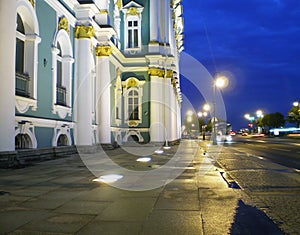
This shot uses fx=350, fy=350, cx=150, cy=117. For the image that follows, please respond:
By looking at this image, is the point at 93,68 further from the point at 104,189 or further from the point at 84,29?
the point at 104,189

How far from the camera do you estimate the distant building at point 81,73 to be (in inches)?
527

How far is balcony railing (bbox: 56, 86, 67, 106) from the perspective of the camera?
57.9 ft

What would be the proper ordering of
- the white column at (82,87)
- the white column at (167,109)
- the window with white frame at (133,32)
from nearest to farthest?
1. the white column at (82,87)
2. the window with white frame at (133,32)
3. the white column at (167,109)

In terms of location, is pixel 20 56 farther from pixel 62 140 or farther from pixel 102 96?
pixel 102 96

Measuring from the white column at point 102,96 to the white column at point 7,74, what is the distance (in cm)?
1123

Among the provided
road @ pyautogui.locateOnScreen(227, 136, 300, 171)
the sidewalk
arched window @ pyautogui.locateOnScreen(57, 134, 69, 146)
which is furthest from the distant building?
road @ pyautogui.locateOnScreen(227, 136, 300, 171)

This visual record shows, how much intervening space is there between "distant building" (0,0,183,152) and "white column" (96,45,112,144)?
66mm

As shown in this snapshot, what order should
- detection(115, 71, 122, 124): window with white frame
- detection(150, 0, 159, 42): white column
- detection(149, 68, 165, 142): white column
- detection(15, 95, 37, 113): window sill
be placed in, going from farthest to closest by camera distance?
detection(150, 0, 159, 42): white column
detection(149, 68, 165, 142): white column
detection(115, 71, 122, 124): window with white frame
detection(15, 95, 37, 113): window sill

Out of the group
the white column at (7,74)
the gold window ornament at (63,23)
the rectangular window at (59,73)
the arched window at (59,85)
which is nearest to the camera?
the white column at (7,74)

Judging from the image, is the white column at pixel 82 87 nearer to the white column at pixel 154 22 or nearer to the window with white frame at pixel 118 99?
the window with white frame at pixel 118 99

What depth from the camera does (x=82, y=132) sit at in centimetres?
1922

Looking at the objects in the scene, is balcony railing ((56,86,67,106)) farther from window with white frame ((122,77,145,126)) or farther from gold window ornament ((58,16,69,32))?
window with white frame ((122,77,145,126))

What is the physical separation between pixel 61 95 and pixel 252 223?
47.9ft

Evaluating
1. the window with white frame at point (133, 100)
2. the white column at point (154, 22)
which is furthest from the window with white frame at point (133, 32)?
the window with white frame at point (133, 100)
